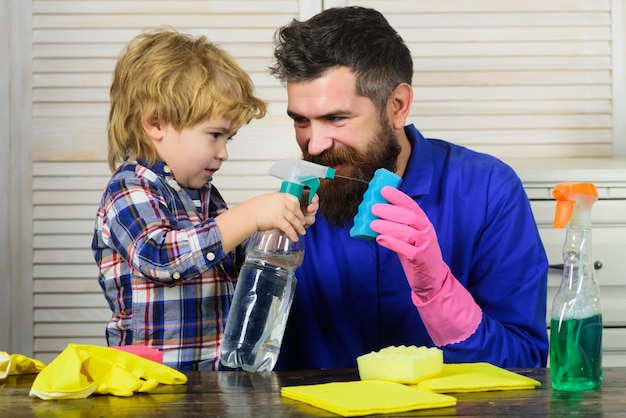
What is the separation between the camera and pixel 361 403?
3.76ft

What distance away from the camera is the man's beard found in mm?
1872

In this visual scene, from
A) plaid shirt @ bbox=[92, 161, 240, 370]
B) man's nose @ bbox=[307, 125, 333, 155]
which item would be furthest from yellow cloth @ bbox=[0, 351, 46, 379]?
man's nose @ bbox=[307, 125, 333, 155]

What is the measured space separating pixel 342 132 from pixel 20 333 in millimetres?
1612

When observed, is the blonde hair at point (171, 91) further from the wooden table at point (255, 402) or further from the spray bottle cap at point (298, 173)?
the wooden table at point (255, 402)

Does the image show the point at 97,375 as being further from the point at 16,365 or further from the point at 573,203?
the point at 573,203

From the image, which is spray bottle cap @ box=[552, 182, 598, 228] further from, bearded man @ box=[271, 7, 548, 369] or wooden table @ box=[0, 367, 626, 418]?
bearded man @ box=[271, 7, 548, 369]

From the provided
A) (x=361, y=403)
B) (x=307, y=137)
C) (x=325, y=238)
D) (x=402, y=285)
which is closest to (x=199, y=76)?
(x=307, y=137)

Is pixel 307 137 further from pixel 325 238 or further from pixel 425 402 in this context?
pixel 425 402

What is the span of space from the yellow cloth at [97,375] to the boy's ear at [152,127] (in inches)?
27.0

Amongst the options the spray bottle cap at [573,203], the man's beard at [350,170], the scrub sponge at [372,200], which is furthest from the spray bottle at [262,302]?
the spray bottle cap at [573,203]

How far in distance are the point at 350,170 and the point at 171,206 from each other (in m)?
0.36

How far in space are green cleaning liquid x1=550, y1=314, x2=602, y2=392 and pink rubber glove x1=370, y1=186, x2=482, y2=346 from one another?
1.03 feet

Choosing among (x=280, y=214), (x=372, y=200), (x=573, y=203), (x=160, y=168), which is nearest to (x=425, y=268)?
(x=372, y=200)

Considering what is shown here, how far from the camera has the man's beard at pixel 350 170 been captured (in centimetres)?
187
